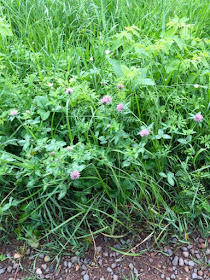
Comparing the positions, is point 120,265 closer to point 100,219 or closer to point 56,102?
point 100,219

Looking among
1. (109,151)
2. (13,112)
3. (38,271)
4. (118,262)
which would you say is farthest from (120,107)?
(38,271)

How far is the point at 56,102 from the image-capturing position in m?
1.88

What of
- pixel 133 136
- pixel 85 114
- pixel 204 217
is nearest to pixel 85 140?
pixel 85 114

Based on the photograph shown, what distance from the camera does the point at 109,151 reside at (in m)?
1.76

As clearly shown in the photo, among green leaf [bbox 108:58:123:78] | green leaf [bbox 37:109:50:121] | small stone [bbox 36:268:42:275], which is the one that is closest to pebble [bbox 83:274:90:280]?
small stone [bbox 36:268:42:275]

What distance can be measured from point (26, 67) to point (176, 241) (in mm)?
1613

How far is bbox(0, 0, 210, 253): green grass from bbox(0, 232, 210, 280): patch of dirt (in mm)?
69

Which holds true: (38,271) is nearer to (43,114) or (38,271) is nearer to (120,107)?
(43,114)

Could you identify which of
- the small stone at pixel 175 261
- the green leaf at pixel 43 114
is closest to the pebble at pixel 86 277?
the small stone at pixel 175 261

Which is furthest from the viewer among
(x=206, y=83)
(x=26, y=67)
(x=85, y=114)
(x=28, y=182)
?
(x=26, y=67)

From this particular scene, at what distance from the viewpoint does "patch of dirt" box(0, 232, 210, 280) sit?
1713mm

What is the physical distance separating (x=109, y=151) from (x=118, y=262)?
63 centimetres

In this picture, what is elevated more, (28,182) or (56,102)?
(56,102)

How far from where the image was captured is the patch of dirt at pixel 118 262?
171 centimetres
